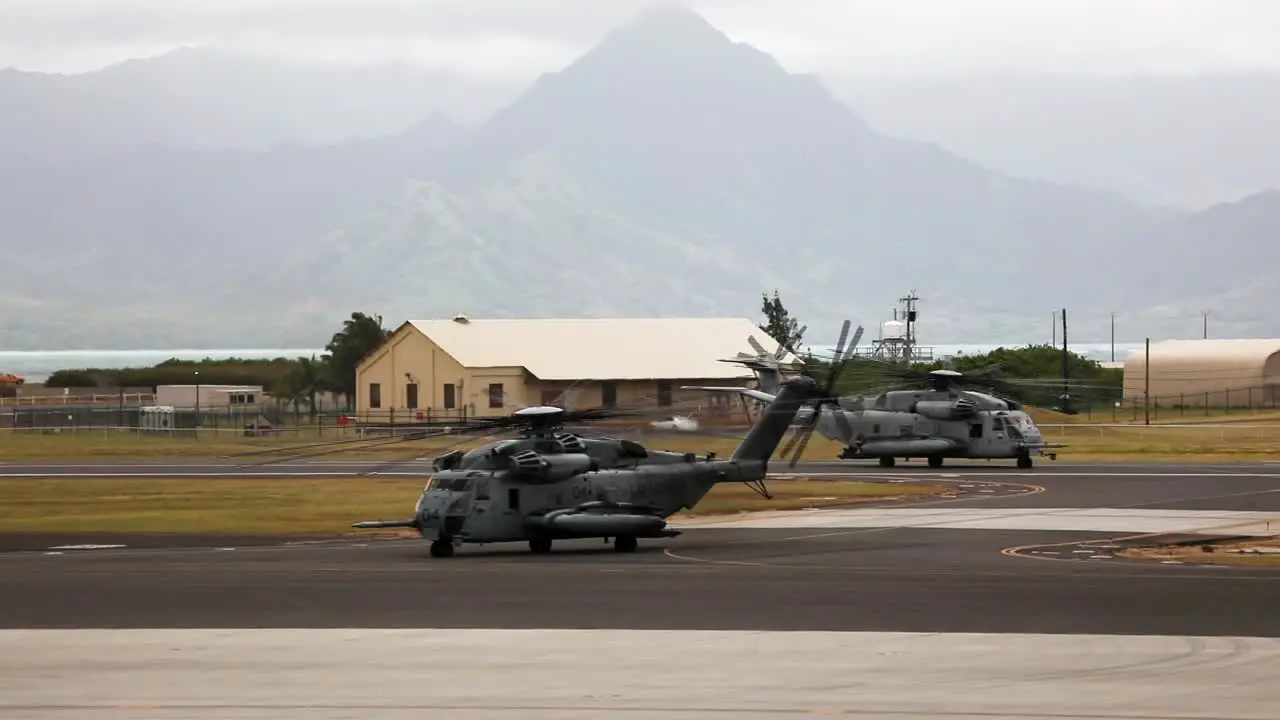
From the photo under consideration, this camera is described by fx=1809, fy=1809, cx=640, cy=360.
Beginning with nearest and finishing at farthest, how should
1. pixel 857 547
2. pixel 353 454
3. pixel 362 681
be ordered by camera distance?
pixel 362 681 < pixel 857 547 < pixel 353 454

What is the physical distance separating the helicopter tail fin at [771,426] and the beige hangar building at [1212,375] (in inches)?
3713

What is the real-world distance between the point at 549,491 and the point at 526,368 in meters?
63.4

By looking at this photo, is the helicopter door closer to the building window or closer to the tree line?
the building window

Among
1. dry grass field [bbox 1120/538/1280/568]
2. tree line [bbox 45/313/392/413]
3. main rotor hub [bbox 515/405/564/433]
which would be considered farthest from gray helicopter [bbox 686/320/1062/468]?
tree line [bbox 45/313/392/413]

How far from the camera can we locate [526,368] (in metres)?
102

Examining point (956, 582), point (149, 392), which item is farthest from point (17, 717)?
point (149, 392)

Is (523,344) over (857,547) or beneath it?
over

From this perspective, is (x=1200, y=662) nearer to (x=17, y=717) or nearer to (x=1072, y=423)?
(x=17, y=717)

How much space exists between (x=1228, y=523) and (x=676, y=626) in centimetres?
2302

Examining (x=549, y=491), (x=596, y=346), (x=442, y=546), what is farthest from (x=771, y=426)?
(x=596, y=346)

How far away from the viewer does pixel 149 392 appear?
148m

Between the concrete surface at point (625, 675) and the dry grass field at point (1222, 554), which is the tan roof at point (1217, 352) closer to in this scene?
the dry grass field at point (1222, 554)

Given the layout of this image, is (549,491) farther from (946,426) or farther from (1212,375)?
(1212,375)

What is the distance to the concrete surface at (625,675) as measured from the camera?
65.9 feet
